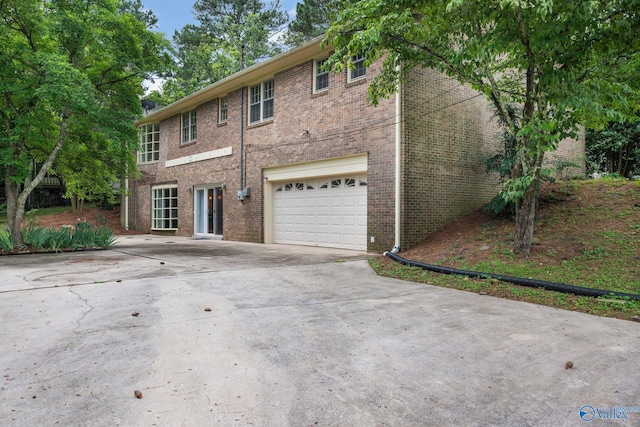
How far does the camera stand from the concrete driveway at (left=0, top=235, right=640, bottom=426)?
2262mm

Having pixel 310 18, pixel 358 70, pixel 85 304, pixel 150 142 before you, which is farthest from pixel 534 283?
pixel 310 18

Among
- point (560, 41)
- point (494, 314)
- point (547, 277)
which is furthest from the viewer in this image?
point (547, 277)

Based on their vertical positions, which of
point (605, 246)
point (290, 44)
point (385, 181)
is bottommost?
point (605, 246)

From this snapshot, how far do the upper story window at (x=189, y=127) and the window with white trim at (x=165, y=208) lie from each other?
7.35 ft

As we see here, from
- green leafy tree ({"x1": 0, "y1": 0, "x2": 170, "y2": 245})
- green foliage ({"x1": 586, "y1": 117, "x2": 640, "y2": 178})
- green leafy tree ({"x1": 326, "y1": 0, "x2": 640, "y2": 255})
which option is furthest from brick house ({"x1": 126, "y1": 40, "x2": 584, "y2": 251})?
green foliage ({"x1": 586, "y1": 117, "x2": 640, "y2": 178})

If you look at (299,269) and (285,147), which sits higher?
(285,147)

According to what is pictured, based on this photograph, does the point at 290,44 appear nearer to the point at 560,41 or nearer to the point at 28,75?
the point at 28,75

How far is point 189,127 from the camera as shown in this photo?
17.2 metres

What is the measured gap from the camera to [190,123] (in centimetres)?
1714

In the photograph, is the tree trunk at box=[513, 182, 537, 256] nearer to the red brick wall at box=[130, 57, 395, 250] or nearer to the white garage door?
the red brick wall at box=[130, 57, 395, 250]

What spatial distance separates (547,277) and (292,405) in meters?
5.19

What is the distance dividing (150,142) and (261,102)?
8714 millimetres

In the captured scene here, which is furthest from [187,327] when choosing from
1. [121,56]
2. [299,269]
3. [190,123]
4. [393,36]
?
[190,123]

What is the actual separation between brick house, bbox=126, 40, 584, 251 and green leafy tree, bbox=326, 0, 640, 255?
256 centimetres
